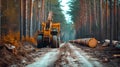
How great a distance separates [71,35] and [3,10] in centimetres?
14662

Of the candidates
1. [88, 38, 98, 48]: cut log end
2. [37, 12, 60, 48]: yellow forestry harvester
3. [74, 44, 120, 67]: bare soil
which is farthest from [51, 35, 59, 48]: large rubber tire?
[74, 44, 120, 67]: bare soil

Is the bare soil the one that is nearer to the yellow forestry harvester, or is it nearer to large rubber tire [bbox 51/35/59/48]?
large rubber tire [bbox 51/35/59/48]

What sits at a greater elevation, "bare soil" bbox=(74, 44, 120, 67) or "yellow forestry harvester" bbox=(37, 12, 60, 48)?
"yellow forestry harvester" bbox=(37, 12, 60, 48)

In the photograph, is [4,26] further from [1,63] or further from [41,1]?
[1,63]

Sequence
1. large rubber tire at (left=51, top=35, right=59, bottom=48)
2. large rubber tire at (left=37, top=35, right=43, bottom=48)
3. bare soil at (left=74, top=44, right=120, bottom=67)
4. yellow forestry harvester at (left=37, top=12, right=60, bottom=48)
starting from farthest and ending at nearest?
large rubber tire at (left=37, top=35, right=43, bottom=48) < yellow forestry harvester at (left=37, top=12, right=60, bottom=48) < large rubber tire at (left=51, top=35, right=59, bottom=48) < bare soil at (left=74, top=44, right=120, bottom=67)

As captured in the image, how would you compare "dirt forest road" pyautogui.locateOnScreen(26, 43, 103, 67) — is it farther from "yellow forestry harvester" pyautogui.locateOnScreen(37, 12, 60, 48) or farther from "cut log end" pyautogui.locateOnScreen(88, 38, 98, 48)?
"cut log end" pyautogui.locateOnScreen(88, 38, 98, 48)

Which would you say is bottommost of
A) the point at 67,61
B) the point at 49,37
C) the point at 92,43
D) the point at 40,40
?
the point at 92,43

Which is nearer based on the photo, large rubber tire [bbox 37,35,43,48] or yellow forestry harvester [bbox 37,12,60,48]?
yellow forestry harvester [bbox 37,12,60,48]

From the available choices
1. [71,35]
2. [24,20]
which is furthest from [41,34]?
[71,35]

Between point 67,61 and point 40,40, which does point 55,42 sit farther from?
point 67,61

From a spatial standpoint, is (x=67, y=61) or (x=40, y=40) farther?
(x=40, y=40)

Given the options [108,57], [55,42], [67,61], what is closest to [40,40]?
[55,42]

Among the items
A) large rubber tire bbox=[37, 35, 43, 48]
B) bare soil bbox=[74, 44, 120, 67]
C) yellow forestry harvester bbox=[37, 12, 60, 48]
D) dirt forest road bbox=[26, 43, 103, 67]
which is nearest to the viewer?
dirt forest road bbox=[26, 43, 103, 67]

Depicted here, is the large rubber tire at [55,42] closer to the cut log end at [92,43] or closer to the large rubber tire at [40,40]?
the large rubber tire at [40,40]
